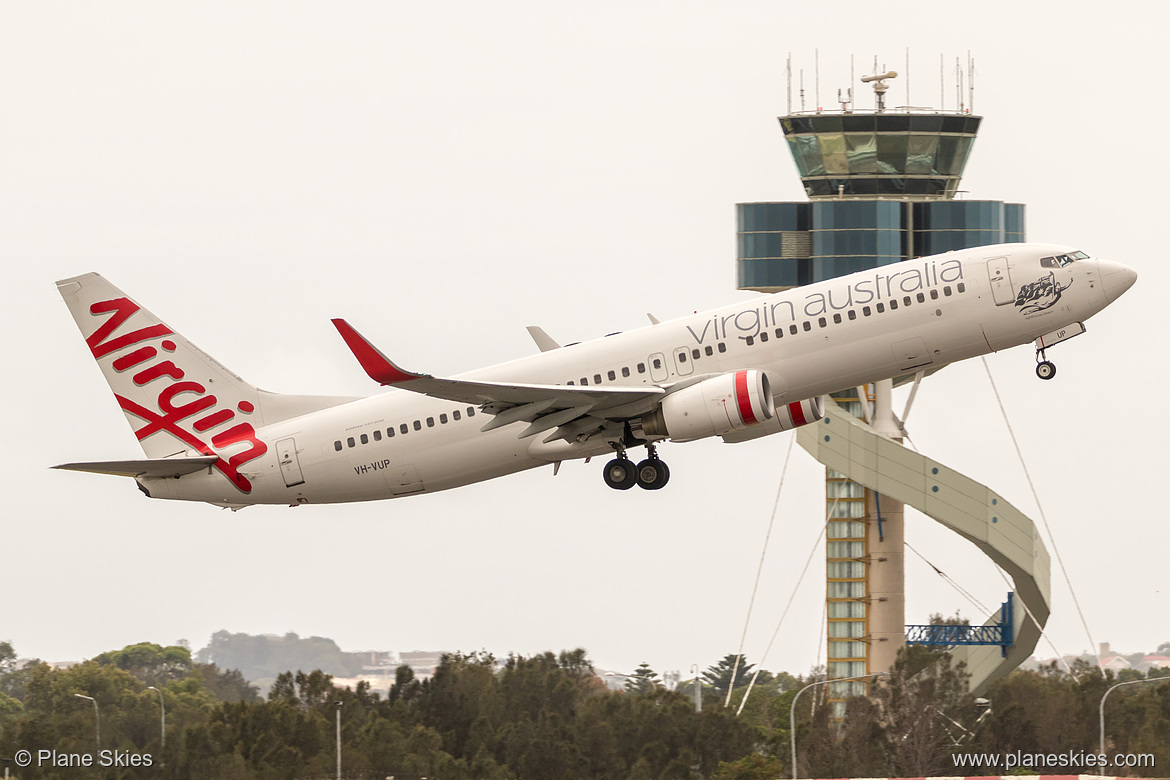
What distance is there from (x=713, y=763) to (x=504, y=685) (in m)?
20.4

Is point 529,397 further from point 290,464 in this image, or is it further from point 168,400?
point 168,400

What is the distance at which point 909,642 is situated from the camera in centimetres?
12262

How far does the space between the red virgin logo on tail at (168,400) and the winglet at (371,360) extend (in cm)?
1037

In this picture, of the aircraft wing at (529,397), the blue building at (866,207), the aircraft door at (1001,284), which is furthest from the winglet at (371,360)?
the blue building at (866,207)

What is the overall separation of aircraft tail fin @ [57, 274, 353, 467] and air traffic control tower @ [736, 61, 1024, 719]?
6123cm

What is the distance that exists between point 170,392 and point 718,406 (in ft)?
64.0

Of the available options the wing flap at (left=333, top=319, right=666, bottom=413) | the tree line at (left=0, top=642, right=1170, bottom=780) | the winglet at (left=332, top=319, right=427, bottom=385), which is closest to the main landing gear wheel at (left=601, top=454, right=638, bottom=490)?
the wing flap at (left=333, top=319, right=666, bottom=413)

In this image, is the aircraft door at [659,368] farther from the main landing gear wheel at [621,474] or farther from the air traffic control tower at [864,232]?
the air traffic control tower at [864,232]

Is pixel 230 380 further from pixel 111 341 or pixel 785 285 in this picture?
pixel 785 285

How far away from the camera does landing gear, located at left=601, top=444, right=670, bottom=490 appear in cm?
5725

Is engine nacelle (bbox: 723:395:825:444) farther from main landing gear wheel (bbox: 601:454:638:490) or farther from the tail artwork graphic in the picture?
the tail artwork graphic

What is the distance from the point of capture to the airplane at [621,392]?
54188mm
